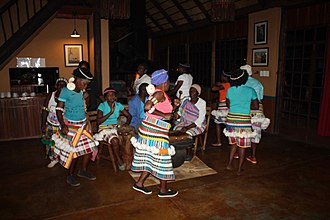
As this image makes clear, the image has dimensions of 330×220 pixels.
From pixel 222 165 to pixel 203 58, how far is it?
5438 mm

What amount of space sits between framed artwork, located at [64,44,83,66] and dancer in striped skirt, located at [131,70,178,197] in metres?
5.69

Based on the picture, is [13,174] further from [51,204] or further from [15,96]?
[15,96]

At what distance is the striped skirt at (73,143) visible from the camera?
3574 mm

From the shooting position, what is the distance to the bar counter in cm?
577

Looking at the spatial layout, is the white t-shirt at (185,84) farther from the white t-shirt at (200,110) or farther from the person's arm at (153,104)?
the person's arm at (153,104)

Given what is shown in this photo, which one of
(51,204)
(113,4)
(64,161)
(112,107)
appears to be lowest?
(51,204)

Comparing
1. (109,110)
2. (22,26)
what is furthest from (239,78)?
(22,26)

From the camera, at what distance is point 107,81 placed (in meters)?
7.04

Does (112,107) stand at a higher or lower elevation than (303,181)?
higher

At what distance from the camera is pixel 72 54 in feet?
26.9

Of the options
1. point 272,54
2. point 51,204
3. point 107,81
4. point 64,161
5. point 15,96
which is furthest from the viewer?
point 107,81

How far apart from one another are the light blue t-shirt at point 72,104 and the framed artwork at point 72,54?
16.3ft

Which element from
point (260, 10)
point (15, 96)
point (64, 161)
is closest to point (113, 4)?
point (64, 161)

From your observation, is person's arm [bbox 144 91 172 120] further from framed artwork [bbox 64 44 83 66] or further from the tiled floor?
framed artwork [bbox 64 44 83 66]
